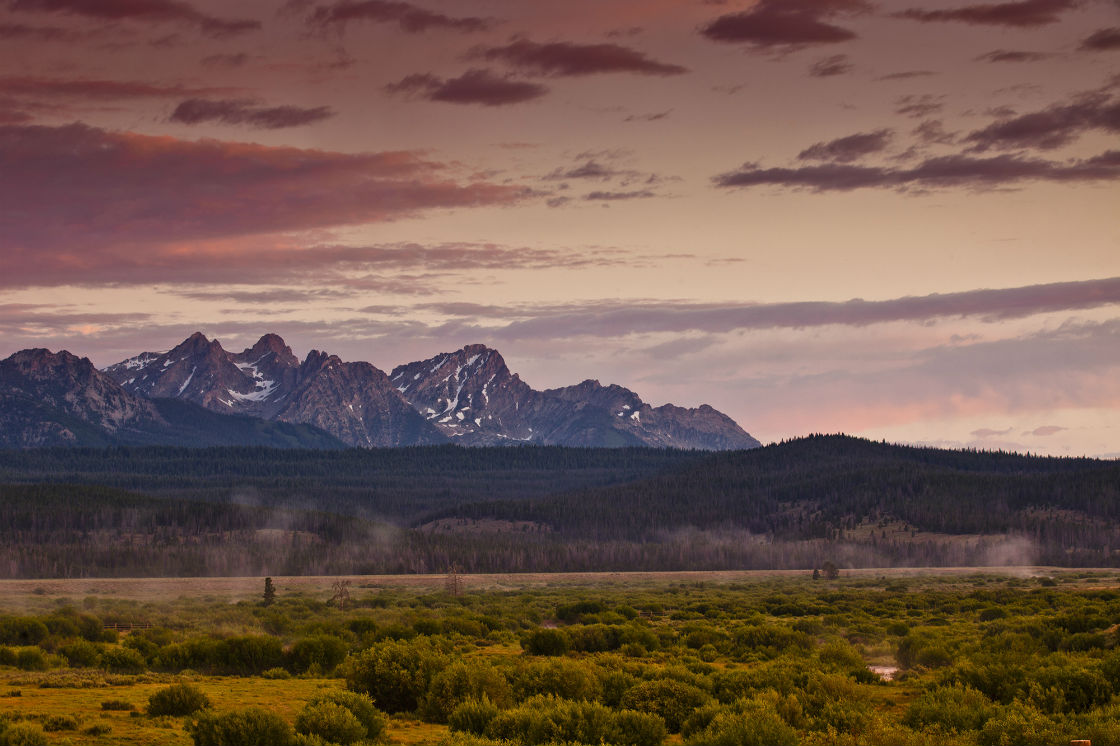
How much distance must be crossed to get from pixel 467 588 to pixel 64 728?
12760 cm

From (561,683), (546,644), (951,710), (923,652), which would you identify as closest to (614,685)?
(561,683)

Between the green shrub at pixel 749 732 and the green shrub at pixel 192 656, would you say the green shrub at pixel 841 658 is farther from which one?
the green shrub at pixel 192 656

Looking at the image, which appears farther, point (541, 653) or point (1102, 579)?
point (1102, 579)

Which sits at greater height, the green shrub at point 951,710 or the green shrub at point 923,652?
the green shrub at point 951,710

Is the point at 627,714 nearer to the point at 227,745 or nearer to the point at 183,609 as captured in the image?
the point at 227,745

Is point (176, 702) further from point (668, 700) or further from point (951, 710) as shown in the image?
point (951, 710)

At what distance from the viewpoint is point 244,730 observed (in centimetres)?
2831

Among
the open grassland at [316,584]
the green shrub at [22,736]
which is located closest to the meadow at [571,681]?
the green shrub at [22,736]

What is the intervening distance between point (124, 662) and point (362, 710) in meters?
27.8

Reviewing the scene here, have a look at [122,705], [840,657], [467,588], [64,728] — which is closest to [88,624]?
[122,705]

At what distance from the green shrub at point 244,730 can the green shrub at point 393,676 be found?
10071mm

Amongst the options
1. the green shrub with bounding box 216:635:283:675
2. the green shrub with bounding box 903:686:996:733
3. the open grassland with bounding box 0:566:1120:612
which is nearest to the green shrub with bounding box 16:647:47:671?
the green shrub with bounding box 216:635:283:675

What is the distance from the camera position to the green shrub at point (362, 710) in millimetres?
A: 31422

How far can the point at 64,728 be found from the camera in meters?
32.9
